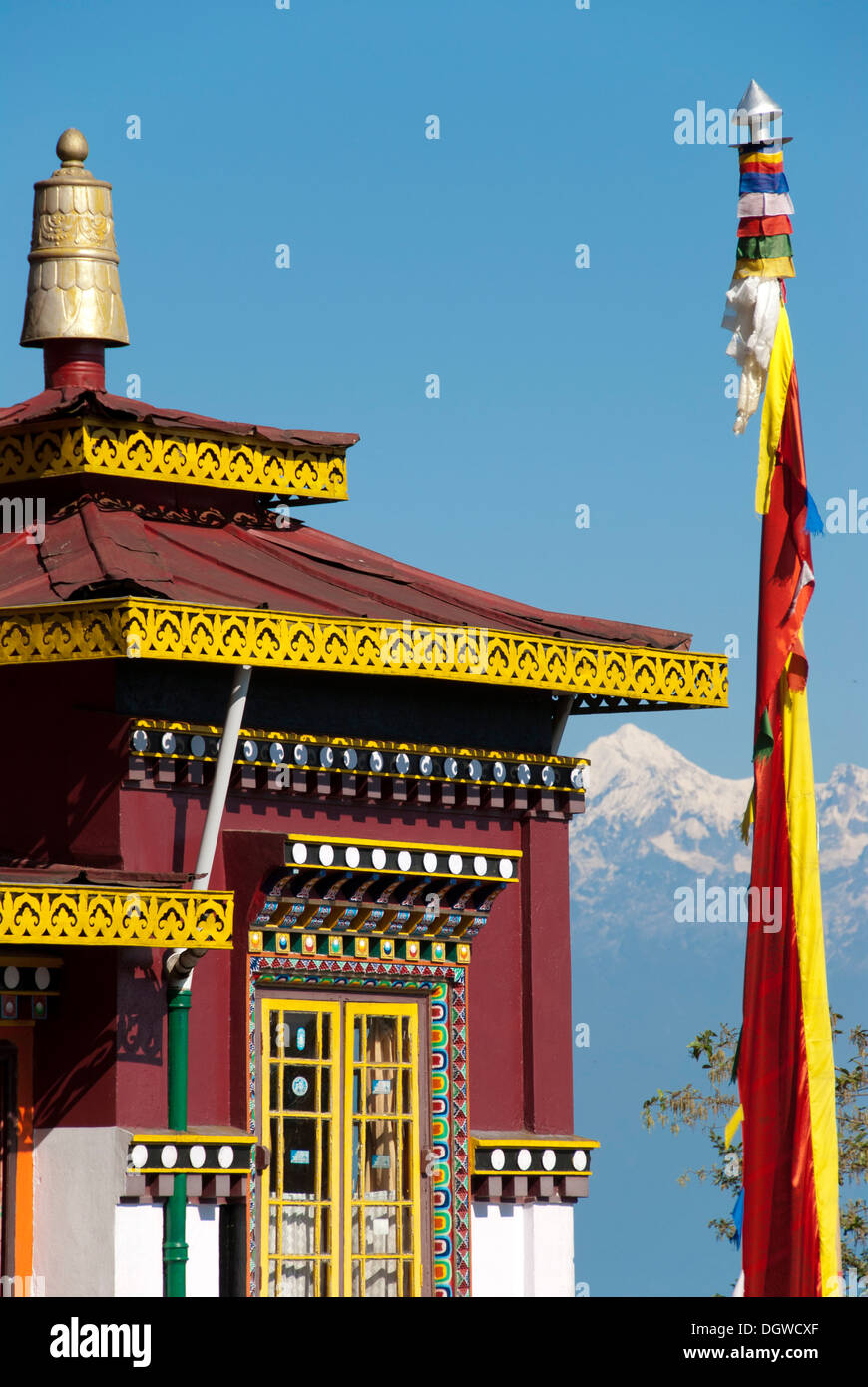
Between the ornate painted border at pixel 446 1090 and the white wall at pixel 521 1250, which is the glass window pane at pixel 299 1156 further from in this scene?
the white wall at pixel 521 1250

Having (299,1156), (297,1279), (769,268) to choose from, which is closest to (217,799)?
(299,1156)

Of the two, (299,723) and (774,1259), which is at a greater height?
(299,723)

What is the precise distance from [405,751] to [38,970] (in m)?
2.63

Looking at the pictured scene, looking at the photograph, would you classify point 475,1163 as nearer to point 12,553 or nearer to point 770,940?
point 770,940

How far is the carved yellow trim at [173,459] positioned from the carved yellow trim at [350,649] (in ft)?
5.01

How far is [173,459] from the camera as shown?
18.2 meters

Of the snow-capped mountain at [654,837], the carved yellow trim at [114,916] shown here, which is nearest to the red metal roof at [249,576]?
the carved yellow trim at [114,916]

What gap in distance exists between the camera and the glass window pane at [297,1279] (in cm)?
1741

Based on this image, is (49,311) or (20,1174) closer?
(20,1174)

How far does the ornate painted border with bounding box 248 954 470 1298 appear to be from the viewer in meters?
18.0

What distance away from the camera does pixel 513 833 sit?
19.1 m

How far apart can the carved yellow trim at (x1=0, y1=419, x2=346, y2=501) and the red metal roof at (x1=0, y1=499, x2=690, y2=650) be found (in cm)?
31
